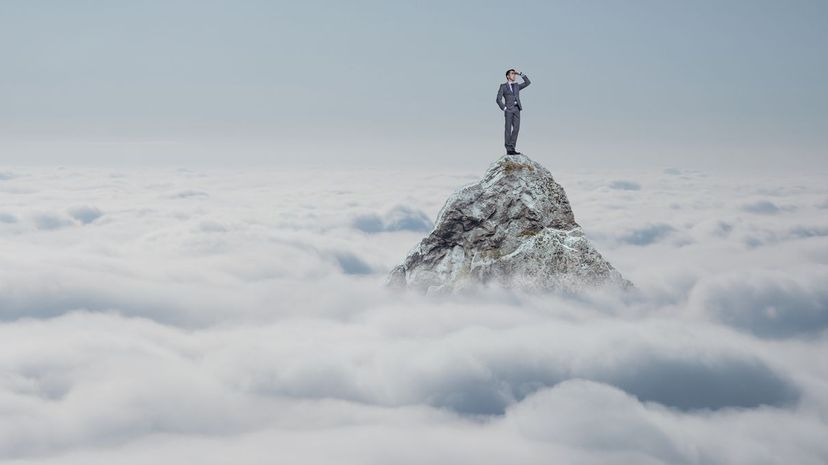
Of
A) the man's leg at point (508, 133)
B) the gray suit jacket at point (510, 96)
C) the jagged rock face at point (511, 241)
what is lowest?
the jagged rock face at point (511, 241)

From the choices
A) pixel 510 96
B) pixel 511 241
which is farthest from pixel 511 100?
pixel 511 241

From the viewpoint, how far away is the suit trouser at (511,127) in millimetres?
30484

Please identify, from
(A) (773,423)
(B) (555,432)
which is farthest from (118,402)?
(A) (773,423)

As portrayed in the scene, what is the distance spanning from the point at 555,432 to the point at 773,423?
111 ft

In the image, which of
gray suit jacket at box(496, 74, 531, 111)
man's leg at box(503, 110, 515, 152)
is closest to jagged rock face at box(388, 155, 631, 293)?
man's leg at box(503, 110, 515, 152)

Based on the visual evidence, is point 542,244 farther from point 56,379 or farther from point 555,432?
point 56,379

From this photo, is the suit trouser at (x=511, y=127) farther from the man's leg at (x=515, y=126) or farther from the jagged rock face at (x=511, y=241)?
the jagged rock face at (x=511, y=241)

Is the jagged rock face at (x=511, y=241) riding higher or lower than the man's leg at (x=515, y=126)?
lower

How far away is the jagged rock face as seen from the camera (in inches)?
1190

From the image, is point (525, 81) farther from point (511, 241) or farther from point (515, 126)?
point (511, 241)

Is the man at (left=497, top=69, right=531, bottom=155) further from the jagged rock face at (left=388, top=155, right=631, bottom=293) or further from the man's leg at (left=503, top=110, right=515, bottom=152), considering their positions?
the jagged rock face at (left=388, top=155, right=631, bottom=293)

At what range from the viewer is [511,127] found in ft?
102

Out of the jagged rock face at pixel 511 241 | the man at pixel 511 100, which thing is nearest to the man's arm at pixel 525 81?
the man at pixel 511 100

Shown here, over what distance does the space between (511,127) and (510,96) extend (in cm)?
164
